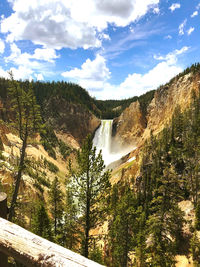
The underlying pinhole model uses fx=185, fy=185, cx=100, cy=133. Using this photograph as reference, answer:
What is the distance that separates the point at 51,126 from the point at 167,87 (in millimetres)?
57736

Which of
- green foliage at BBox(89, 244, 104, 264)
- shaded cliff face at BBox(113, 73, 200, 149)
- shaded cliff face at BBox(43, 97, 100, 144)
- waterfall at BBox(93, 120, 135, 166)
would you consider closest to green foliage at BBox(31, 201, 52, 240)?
green foliage at BBox(89, 244, 104, 264)

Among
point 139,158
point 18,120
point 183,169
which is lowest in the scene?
point 18,120

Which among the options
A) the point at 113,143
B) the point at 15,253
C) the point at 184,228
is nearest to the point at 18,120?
the point at 15,253

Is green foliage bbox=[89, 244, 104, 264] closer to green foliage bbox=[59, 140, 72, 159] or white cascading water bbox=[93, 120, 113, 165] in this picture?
white cascading water bbox=[93, 120, 113, 165]

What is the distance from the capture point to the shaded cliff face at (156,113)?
191ft

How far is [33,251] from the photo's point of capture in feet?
5.95

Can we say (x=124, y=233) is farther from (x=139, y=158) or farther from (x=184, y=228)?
(x=139, y=158)

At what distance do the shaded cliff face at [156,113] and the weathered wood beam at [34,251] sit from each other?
195 feet

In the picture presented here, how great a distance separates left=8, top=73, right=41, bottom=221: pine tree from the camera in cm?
1073

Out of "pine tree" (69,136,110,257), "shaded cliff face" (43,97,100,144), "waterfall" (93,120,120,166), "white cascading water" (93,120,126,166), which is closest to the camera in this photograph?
"pine tree" (69,136,110,257)

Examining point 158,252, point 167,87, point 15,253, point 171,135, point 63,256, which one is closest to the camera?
point 63,256

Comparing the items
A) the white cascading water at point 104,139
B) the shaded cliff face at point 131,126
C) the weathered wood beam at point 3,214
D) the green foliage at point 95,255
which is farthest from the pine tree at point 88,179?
the shaded cliff face at point 131,126

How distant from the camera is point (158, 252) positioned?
48.6ft

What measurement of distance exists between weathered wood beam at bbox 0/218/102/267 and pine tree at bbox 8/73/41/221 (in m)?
9.38
